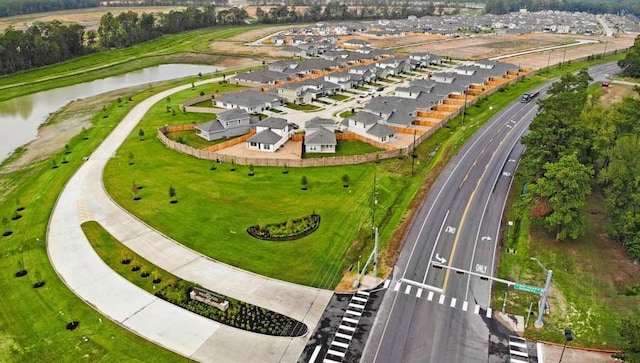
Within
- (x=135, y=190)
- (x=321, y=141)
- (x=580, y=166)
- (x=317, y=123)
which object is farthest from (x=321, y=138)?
(x=580, y=166)

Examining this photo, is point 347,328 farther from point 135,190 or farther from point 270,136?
point 270,136

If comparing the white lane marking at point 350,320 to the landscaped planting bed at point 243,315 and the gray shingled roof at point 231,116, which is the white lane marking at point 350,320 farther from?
the gray shingled roof at point 231,116

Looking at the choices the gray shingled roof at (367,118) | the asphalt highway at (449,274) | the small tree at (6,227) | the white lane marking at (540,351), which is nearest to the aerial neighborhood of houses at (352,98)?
the gray shingled roof at (367,118)

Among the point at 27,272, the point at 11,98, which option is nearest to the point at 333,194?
the point at 27,272

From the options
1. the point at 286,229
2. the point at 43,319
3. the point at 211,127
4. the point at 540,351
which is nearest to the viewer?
the point at 540,351

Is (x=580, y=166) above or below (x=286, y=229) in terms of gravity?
above

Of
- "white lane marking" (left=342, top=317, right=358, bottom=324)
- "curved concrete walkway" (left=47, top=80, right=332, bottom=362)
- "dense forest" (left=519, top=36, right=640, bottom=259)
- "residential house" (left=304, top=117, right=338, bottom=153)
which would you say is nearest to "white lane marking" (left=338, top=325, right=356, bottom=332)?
"white lane marking" (left=342, top=317, right=358, bottom=324)

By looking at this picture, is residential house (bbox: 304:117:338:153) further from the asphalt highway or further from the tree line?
the tree line
